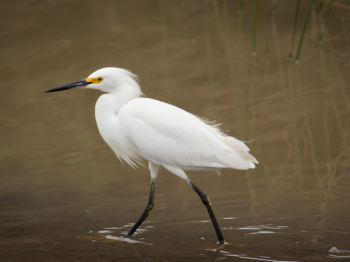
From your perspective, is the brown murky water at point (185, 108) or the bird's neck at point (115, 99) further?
the bird's neck at point (115, 99)

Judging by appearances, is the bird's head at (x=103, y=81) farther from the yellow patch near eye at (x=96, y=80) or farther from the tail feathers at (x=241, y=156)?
the tail feathers at (x=241, y=156)

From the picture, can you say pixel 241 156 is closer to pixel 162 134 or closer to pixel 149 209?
pixel 162 134

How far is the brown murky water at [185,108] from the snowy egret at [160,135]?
35 centimetres

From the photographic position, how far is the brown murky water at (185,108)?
3.30 m

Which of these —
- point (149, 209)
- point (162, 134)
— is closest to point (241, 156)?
point (162, 134)

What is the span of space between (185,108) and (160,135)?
2555mm

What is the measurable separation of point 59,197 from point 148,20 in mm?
5630

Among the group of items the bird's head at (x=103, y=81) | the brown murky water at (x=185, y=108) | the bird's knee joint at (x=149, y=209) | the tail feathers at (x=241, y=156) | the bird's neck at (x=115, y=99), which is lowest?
the brown murky water at (x=185, y=108)

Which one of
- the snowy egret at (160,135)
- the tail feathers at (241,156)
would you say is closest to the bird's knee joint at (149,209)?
the snowy egret at (160,135)

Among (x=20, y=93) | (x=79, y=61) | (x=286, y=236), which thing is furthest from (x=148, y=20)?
(x=286, y=236)

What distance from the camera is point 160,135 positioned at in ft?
11.0

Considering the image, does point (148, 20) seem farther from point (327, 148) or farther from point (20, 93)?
point (327, 148)

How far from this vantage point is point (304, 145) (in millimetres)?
4910

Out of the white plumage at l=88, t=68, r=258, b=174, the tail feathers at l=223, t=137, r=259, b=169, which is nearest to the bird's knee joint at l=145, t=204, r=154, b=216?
the white plumage at l=88, t=68, r=258, b=174
